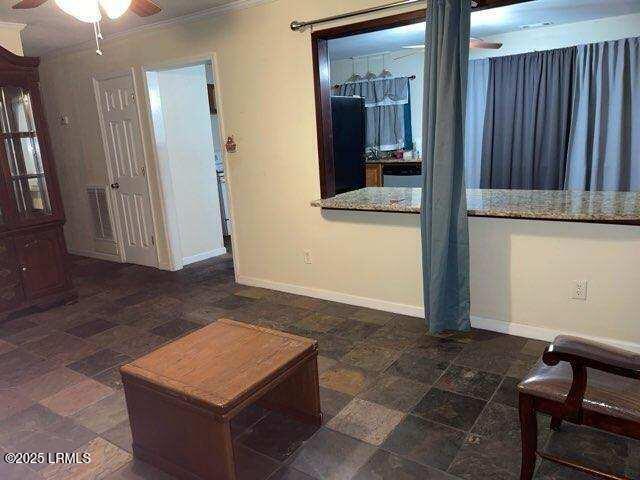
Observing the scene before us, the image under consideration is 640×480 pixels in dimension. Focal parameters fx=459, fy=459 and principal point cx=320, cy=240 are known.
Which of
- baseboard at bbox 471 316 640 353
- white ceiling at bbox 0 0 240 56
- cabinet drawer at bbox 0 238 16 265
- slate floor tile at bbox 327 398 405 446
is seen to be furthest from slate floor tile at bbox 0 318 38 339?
baseboard at bbox 471 316 640 353

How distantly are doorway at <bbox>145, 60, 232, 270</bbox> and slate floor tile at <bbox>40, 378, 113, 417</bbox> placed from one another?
7.33ft

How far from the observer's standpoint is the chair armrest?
1326 millimetres

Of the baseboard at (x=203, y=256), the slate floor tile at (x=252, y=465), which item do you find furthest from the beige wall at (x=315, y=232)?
the slate floor tile at (x=252, y=465)

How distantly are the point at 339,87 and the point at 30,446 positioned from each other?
20.2 ft

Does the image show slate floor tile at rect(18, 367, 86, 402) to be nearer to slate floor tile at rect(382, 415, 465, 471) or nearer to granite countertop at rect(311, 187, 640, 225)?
slate floor tile at rect(382, 415, 465, 471)

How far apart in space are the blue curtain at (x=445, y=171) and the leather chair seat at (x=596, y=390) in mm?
1252

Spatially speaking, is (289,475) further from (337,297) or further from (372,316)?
(337,297)

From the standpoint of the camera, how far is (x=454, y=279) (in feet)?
9.46

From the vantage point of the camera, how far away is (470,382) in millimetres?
2389

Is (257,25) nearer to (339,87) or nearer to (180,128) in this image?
(180,128)

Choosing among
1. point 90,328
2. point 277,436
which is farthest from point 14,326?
point 277,436

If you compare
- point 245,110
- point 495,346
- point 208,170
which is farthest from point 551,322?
point 208,170

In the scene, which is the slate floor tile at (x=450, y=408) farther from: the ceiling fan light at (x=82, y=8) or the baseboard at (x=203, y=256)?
the baseboard at (x=203, y=256)

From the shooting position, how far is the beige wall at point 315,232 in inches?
104
